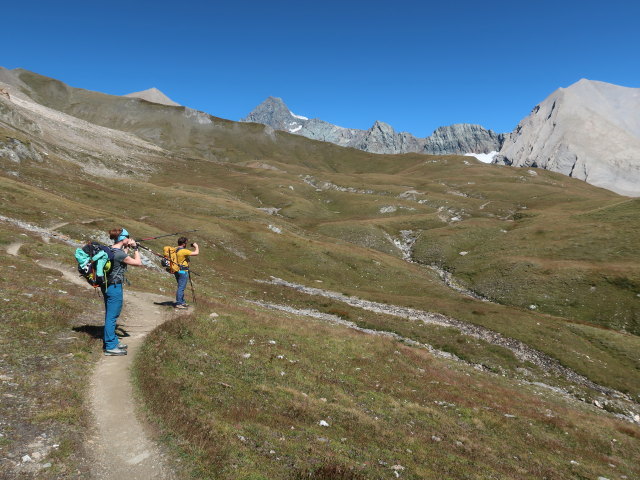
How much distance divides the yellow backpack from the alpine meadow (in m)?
2.86

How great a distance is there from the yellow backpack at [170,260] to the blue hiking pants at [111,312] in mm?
8672

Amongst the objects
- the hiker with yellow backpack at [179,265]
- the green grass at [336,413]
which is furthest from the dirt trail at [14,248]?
the green grass at [336,413]

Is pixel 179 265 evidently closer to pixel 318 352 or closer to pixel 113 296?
pixel 113 296

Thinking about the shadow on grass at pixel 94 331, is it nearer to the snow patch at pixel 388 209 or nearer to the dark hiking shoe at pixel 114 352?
the dark hiking shoe at pixel 114 352

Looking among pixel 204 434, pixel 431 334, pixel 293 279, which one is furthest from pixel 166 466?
pixel 293 279

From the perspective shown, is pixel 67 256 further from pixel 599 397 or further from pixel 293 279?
pixel 599 397

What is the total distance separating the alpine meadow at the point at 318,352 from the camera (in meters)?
10.5

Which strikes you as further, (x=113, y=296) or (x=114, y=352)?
(x=113, y=296)

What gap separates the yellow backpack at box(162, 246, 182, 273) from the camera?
81.2 feet

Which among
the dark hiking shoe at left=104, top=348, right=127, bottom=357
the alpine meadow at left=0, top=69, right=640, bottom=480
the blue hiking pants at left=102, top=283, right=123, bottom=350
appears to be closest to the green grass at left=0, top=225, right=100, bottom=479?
the alpine meadow at left=0, top=69, right=640, bottom=480

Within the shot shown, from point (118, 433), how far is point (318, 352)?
1373 cm

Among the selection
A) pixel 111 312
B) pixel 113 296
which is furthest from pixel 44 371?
pixel 113 296

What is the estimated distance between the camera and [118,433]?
998 cm

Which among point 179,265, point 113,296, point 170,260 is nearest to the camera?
point 113,296
